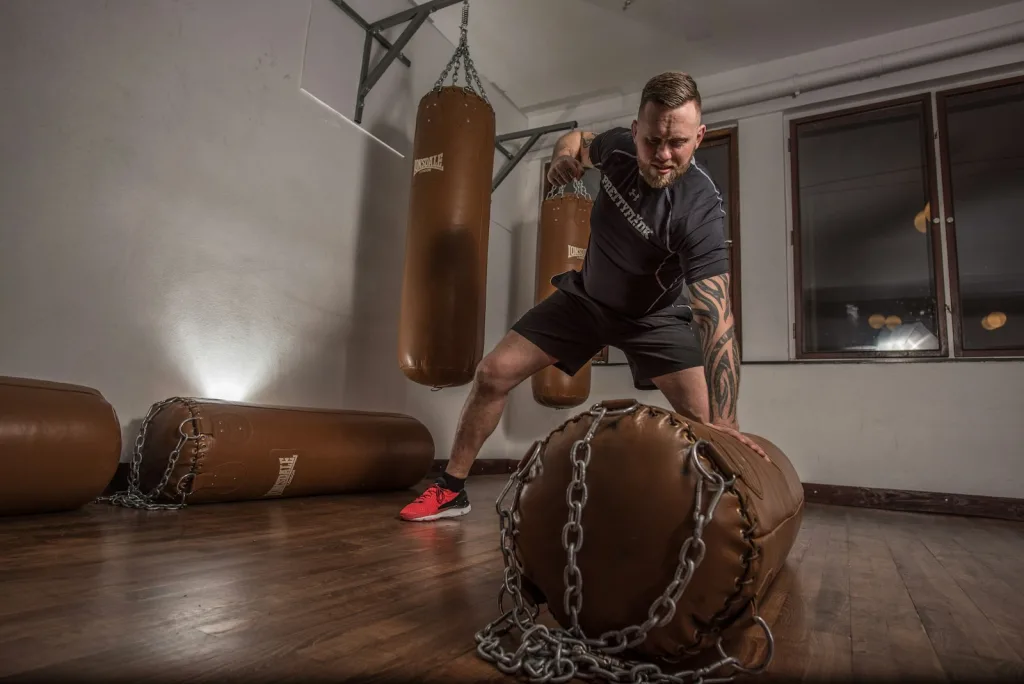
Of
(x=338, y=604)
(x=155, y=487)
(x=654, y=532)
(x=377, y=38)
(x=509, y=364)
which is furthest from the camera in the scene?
(x=377, y=38)

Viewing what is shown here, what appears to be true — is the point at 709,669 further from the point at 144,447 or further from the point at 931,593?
the point at 144,447

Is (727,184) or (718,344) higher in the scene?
(727,184)

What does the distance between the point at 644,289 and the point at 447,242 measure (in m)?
1.19

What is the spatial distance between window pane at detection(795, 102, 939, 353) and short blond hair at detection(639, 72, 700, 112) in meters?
3.17

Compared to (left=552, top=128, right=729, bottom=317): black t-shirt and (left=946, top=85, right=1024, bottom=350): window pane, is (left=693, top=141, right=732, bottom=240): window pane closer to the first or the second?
(left=946, top=85, right=1024, bottom=350): window pane

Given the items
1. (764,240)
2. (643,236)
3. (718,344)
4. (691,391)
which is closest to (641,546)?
(718,344)

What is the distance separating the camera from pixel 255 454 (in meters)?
2.38

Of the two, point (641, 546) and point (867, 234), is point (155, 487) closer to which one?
point (641, 546)

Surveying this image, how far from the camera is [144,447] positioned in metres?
2.26

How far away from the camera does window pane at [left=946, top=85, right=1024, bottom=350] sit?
3791 millimetres

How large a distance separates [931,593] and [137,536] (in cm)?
208

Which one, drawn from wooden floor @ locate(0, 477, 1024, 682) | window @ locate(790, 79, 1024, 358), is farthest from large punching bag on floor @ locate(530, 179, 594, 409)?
wooden floor @ locate(0, 477, 1024, 682)

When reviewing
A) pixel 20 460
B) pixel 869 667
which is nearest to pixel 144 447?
pixel 20 460

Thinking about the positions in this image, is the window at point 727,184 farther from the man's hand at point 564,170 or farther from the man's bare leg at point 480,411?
the man's bare leg at point 480,411
